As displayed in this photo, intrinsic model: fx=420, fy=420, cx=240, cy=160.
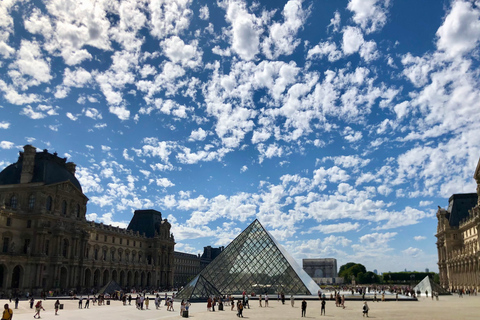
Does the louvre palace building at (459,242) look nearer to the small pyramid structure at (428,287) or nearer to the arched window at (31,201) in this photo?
the small pyramid structure at (428,287)

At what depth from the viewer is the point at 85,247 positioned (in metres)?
49.4

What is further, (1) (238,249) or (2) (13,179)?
(2) (13,179)

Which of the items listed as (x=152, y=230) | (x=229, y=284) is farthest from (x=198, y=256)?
(x=229, y=284)

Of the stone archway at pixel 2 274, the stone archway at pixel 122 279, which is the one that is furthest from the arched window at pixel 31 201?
the stone archway at pixel 122 279

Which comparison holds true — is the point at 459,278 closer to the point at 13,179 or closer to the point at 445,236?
the point at 445,236

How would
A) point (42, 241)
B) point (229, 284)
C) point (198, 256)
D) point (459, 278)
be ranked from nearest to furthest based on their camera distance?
point (229, 284)
point (42, 241)
point (459, 278)
point (198, 256)

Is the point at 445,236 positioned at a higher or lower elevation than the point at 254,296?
higher

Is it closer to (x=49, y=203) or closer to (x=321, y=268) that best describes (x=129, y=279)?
(x=49, y=203)

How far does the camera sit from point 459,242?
6078 centimetres

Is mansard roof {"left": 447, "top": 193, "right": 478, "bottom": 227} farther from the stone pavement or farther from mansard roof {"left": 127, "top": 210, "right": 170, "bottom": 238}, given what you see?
mansard roof {"left": 127, "top": 210, "right": 170, "bottom": 238}

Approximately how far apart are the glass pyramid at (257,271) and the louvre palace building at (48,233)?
1819 centimetres

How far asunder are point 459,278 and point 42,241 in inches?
1995

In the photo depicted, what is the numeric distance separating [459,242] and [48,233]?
2149 inches

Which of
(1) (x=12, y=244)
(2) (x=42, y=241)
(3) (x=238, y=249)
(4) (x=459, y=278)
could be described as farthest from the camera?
(4) (x=459, y=278)
